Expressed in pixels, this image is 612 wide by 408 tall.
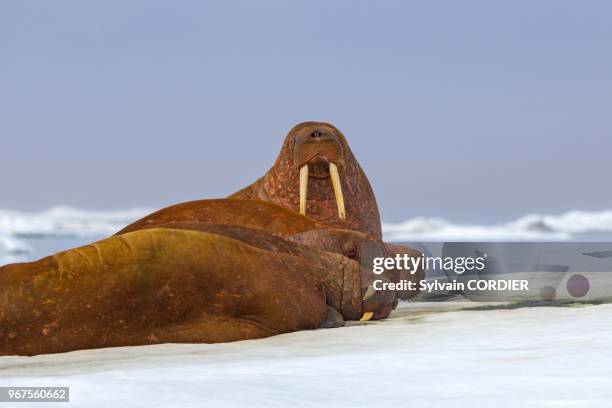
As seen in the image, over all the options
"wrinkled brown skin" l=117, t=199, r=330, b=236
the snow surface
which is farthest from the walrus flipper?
"wrinkled brown skin" l=117, t=199, r=330, b=236

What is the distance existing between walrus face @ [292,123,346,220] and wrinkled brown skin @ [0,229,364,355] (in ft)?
15.4

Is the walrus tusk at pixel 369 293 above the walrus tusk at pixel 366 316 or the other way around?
above

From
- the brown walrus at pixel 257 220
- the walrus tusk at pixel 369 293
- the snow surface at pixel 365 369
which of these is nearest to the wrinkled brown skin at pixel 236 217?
the brown walrus at pixel 257 220

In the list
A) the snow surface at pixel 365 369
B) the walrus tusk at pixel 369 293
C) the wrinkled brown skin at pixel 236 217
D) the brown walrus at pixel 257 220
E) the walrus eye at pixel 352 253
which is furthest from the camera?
the wrinkled brown skin at pixel 236 217

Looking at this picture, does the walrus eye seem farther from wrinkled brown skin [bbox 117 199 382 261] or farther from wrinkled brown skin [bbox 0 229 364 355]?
wrinkled brown skin [bbox 0 229 364 355]

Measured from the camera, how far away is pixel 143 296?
6715 millimetres

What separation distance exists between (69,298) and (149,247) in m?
0.64

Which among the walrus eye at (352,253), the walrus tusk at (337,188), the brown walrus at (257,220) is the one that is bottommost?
the walrus eye at (352,253)

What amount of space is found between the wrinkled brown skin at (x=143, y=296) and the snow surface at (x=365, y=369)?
0.21m

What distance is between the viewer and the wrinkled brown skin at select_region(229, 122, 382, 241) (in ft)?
39.3

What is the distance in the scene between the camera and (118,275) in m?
6.68

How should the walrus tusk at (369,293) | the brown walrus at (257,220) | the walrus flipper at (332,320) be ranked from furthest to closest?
the brown walrus at (257,220) → the walrus tusk at (369,293) → the walrus flipper at (332,320)

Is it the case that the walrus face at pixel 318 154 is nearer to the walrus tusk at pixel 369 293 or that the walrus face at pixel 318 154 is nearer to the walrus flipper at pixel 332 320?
the walrus tusk at pixel 369 293

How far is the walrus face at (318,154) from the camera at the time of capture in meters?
11.9
